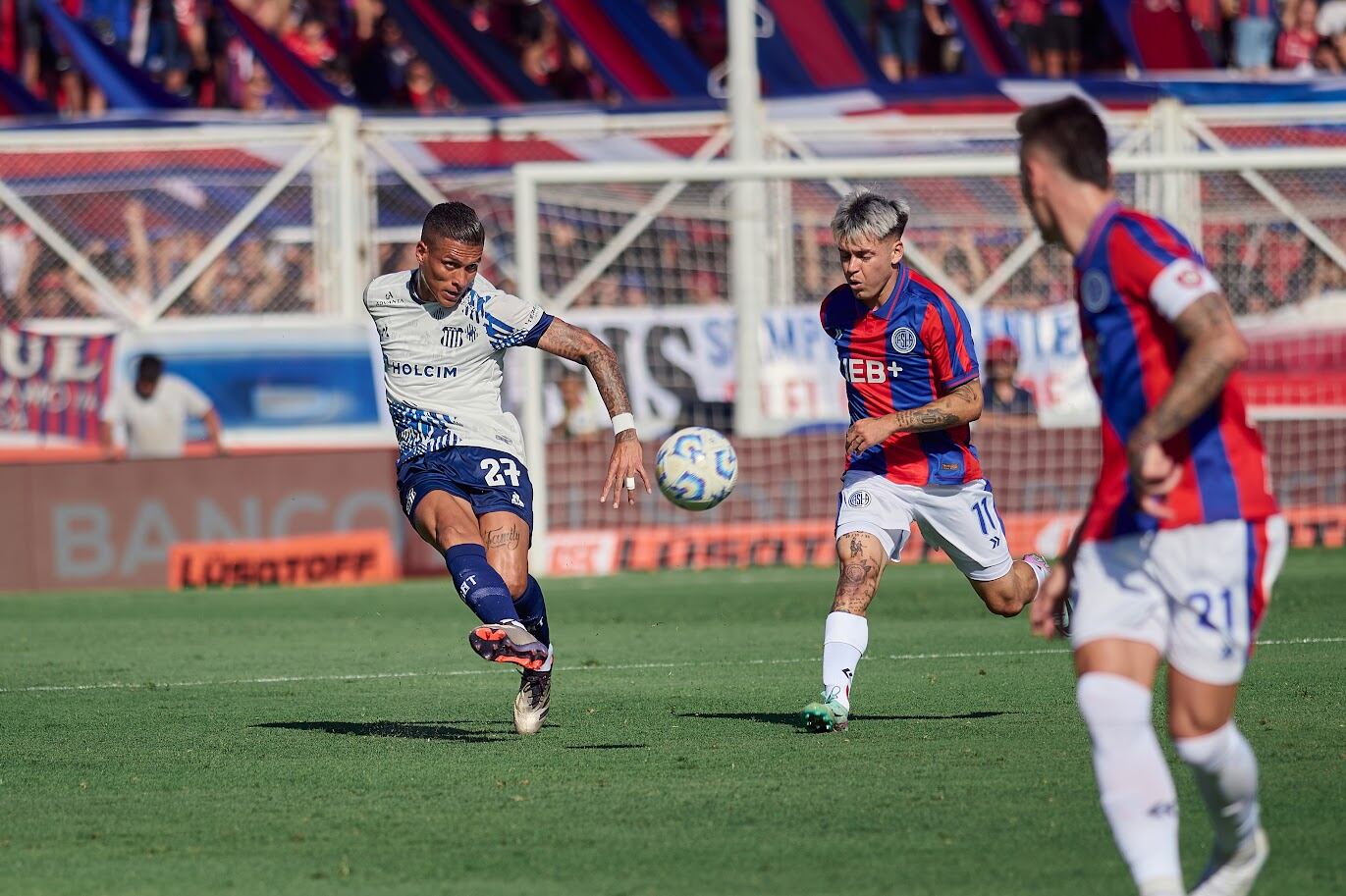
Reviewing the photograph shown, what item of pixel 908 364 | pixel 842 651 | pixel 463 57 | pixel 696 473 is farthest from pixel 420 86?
pixel 842 651

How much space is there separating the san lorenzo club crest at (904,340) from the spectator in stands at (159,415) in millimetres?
10908

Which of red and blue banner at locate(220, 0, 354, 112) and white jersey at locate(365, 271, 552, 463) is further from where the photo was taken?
red and blue banner at locate(220, 0, 354, 112)

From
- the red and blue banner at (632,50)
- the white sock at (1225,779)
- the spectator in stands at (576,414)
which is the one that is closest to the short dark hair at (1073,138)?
the white sock at (1225,779)

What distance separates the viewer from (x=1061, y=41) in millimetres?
23984

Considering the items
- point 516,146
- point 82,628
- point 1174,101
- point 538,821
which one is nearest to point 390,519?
point 82,628

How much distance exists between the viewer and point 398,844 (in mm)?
6273

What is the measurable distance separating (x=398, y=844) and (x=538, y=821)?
0.53 meters

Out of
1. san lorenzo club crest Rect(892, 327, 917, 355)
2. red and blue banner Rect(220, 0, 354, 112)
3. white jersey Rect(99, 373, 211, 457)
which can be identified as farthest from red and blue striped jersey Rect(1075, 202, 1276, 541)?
red and blue banner Rect(220, 0, 354, 112)

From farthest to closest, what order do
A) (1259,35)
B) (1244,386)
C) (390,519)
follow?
(1259,35) < (1244,386) < (390,519)

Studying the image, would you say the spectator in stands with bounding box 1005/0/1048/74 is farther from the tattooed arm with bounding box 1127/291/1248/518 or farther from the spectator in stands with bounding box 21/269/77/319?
the tattooed arm with bounding box 1127/291/1248/518

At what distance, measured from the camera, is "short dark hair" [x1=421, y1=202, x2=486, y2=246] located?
853 centimetres

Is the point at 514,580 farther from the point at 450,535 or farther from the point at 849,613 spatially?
the point at 849,613

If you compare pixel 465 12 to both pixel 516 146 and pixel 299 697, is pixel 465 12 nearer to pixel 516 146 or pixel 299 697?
pixel 516 146

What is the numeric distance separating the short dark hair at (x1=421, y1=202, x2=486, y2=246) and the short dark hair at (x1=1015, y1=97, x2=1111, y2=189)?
12.2 ft
